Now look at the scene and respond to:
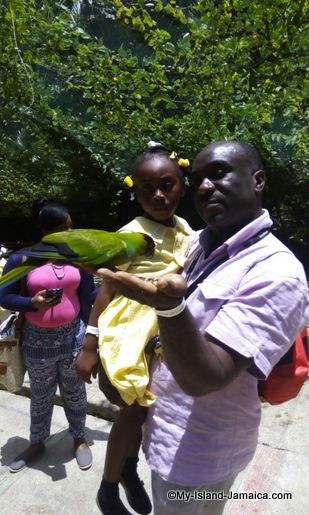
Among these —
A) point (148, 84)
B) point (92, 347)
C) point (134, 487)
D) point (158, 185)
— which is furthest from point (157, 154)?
point (148, 84)

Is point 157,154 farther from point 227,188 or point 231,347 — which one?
point 231,347

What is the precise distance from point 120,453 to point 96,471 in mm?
1439

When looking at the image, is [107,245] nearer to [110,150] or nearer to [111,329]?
[111,329]

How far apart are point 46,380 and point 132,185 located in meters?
1.87

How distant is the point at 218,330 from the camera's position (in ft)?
3.70

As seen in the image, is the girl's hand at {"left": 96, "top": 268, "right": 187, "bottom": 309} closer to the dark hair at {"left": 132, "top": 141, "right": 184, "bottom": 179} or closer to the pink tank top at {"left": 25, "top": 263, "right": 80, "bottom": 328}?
the dark hair at {"left": 132, "top": 141, "right": 184, "bottom": 179}

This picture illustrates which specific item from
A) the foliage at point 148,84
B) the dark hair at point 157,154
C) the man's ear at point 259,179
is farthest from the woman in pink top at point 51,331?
the foliage at point 148,84

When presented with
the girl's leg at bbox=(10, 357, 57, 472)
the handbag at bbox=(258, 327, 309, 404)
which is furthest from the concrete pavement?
the handbag at bbox=(258, 327, 309, 404)

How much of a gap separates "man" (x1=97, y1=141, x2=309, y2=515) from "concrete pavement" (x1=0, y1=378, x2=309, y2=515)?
1.53 metres

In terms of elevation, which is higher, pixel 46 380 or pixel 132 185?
pixel 132 185

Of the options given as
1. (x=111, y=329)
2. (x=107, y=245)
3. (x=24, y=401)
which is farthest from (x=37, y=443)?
(x=107, y=245)

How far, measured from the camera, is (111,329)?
1.89m

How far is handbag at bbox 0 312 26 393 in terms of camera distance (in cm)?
321

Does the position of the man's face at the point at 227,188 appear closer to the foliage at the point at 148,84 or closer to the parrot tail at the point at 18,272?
the parrot tail at the point at 18,272
